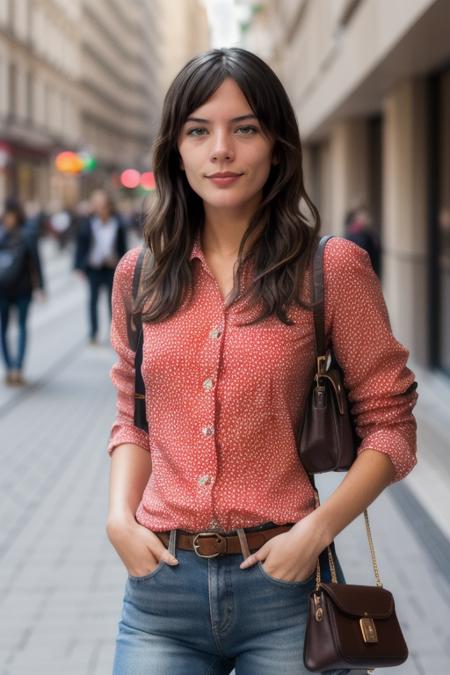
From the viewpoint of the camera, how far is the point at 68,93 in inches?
2773

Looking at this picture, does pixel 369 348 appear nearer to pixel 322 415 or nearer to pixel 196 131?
A: pixel 322 415

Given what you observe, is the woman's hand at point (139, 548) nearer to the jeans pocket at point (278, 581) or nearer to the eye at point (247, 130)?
the jeans pocket at point (278, 581)

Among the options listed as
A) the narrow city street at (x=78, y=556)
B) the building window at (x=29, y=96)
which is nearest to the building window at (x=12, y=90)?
the building window at (x=29, y=96)

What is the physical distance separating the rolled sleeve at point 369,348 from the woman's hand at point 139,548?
0.40 meters

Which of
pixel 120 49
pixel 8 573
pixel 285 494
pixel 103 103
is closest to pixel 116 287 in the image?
pixel 285 494

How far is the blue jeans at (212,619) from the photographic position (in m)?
2.09

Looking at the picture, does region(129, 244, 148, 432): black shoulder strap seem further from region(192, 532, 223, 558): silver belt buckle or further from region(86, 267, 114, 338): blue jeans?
region(86, 267, 114, 338): blue jeans

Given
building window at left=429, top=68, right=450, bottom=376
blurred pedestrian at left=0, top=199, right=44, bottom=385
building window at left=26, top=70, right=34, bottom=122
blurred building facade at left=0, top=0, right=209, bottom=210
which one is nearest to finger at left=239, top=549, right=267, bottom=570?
blurred pedestrian at left=0, top=199, right=44, bottom=385

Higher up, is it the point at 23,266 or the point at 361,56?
the point at 361,56

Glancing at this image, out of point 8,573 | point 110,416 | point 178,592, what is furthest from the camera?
point 110,416

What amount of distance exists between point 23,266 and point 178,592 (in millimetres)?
10297

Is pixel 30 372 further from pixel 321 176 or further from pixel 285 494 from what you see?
pixel 321 176

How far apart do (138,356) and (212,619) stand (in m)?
0.51

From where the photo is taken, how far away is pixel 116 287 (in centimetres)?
237
